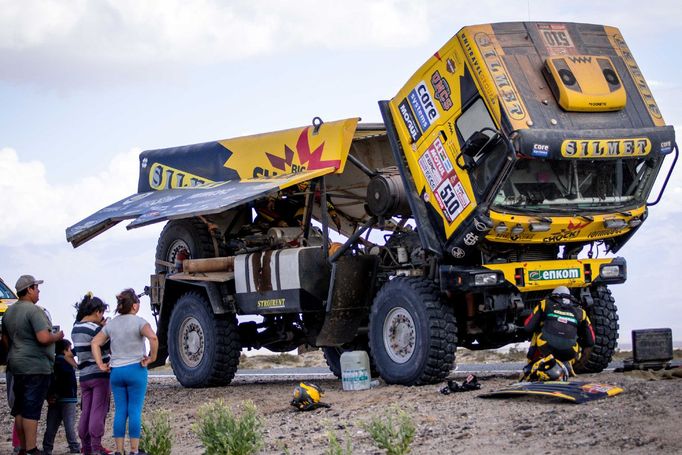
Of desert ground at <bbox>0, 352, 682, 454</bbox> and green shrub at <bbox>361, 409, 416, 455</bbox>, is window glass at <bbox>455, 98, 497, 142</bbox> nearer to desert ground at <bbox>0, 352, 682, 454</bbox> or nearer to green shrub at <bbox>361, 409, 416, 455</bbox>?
desert ground at <bbox>0, 352, 682, 454</bbox>

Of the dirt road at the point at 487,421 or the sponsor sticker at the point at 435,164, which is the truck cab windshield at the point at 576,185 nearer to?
the sponsor sticker at the point at 435,164

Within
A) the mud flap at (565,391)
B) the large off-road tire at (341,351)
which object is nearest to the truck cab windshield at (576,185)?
the mud flap at (565,391)

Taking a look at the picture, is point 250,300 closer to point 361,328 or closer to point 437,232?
point 361,328

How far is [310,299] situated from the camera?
18.0 m

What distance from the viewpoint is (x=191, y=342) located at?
1989cm

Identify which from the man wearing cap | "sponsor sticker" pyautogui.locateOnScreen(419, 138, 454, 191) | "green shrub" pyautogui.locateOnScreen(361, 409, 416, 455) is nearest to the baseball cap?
the man wearing cap

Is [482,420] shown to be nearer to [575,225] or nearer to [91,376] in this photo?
[575,225]

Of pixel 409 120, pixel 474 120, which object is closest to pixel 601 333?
pixel 474 120

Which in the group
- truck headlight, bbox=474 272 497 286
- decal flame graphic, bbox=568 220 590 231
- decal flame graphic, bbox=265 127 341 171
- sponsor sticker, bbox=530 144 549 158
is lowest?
truck headlight, bbox=474 272 497 286

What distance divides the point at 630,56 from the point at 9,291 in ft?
42.2

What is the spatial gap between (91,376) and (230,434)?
5.92 feet

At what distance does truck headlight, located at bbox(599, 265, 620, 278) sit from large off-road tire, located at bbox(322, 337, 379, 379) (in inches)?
145

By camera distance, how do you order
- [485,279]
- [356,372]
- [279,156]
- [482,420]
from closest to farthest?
[482,420], [485,279], [356,372], [279,156]

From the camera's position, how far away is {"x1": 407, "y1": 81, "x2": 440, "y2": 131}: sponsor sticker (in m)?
16.0
